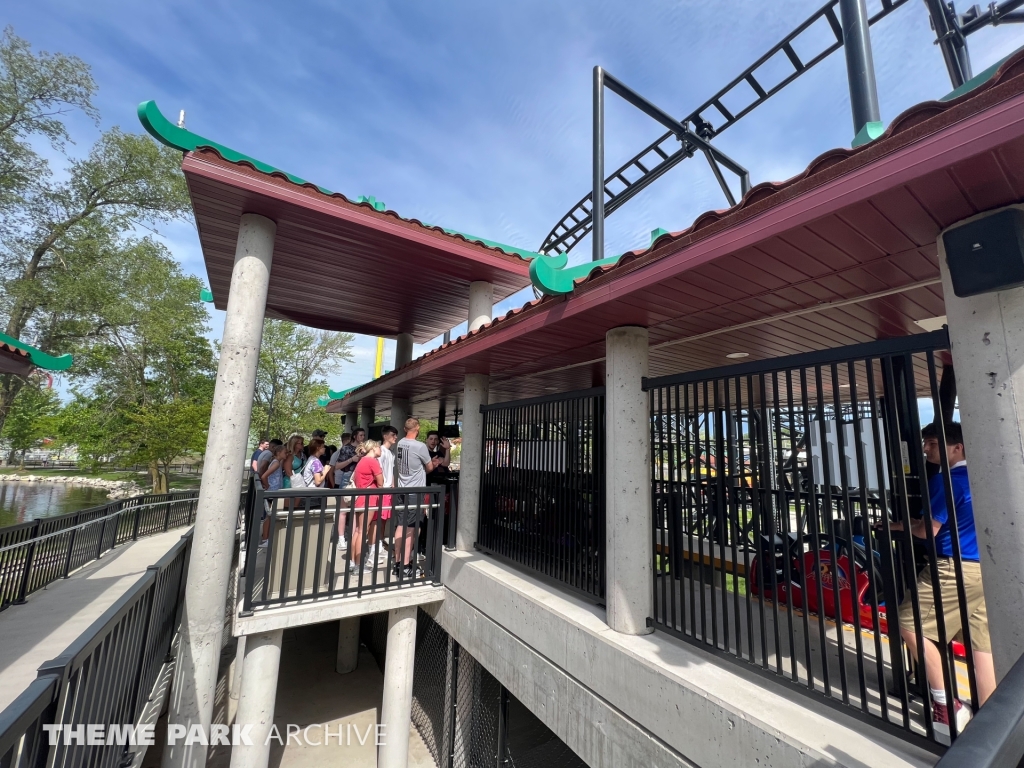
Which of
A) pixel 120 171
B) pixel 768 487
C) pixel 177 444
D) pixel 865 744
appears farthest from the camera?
pixel 177 444

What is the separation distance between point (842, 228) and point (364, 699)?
9450 mm

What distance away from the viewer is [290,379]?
27094mm

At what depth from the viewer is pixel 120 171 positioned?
18703 millimetres

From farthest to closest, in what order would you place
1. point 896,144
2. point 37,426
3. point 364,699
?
point 37,426 → point 364,699 → point 896,144

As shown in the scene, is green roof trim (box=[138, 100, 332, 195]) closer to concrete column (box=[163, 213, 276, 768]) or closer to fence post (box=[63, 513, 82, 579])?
concrete column (box=[163, 213, 276, 768])

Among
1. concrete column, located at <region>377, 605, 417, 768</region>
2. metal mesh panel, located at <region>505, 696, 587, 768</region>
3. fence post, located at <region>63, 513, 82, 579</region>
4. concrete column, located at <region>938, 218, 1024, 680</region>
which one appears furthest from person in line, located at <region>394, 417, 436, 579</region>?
fence post, located at <region>63, 513, 82, 579</region>

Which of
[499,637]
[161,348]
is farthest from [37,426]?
[499,637]

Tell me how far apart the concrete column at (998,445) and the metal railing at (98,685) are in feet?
12.1

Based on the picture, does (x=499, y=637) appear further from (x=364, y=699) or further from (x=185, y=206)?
(x=185, y=206)

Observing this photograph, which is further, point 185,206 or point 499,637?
point 185,206

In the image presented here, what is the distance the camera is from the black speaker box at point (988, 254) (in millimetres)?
1877

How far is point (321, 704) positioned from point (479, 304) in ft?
23.6

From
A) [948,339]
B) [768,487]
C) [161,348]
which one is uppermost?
[161,348]

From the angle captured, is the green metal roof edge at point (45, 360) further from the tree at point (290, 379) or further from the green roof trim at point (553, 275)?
the tree at point (290, 379)
